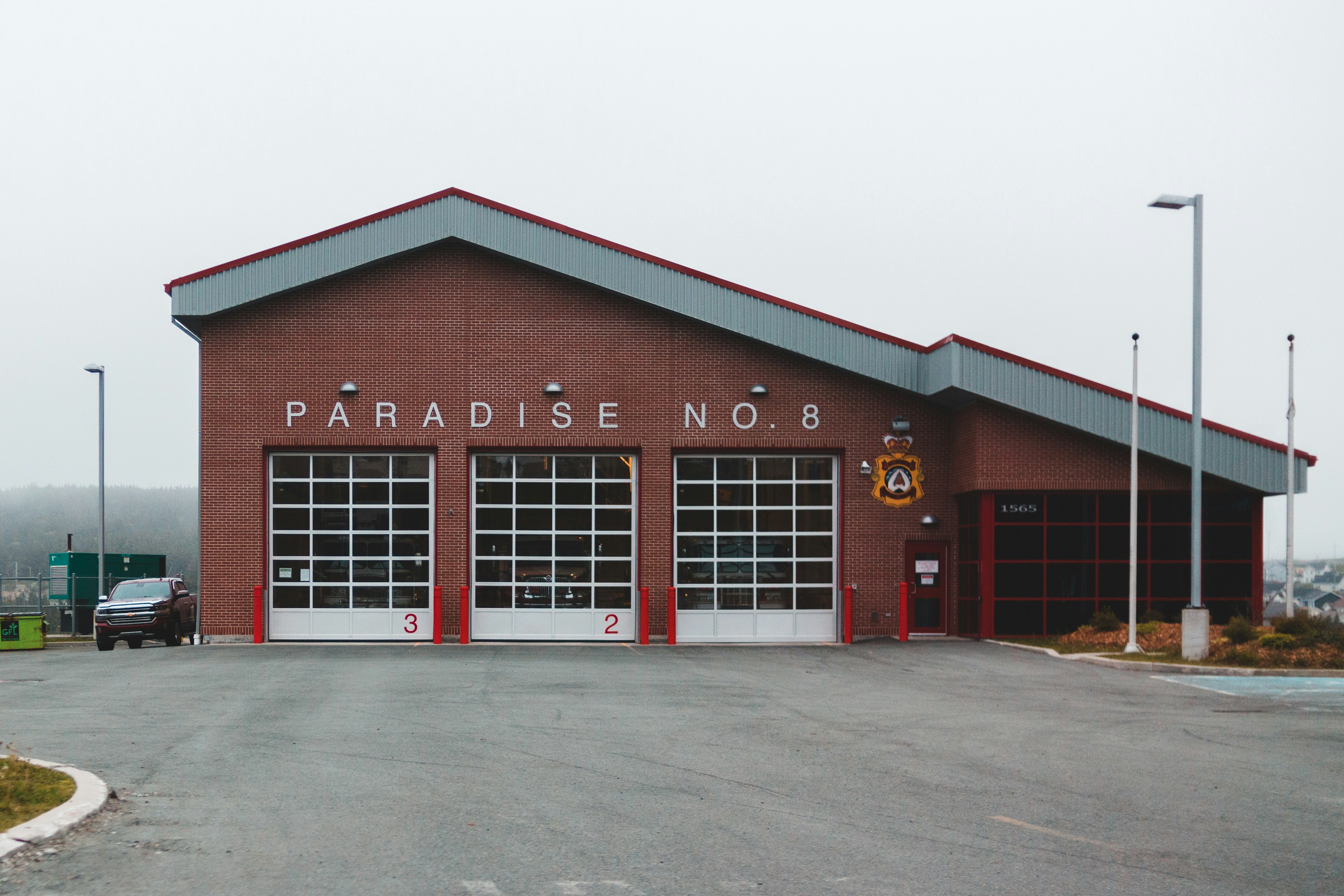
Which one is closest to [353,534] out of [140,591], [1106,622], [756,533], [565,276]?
[140,591]

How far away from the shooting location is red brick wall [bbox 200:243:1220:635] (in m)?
27.7

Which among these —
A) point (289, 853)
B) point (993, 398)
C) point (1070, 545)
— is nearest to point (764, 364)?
point (993, 398)

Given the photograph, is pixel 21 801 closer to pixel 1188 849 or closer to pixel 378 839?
pixel 378 839

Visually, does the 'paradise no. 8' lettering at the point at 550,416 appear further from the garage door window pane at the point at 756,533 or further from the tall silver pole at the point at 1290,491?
the tall silver pole at the point at 1290,491

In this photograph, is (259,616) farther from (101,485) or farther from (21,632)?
(101,485)

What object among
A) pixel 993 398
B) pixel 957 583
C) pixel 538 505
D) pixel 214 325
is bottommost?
pixel 957 583

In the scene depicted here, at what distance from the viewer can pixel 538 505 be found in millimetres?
28203

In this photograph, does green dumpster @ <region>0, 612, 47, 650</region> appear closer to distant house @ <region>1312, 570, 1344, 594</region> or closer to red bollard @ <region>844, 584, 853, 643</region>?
red bollard @ <region>844, 584, 853, 643</region>

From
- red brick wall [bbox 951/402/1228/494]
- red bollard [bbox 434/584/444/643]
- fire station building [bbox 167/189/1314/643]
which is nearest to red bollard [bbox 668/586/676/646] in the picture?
fire station building [bbox 167/189/1314/643]

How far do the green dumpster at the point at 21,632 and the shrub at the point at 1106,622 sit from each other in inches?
958

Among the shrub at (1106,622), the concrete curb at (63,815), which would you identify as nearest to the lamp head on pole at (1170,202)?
the shrub at (1106,622)

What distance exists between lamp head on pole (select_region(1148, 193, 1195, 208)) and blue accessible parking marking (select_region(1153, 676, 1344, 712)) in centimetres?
813

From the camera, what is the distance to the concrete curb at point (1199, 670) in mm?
19844

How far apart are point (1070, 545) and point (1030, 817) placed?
19194 millimetres
